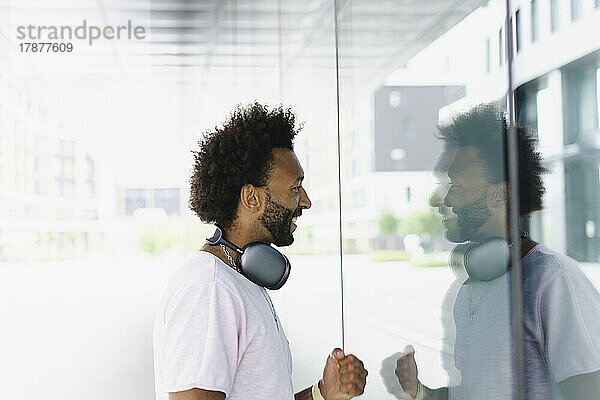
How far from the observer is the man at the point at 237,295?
1.23 m

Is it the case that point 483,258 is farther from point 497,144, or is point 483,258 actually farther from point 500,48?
point 500,48

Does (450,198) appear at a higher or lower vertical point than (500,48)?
lower

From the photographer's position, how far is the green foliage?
176 centimetres

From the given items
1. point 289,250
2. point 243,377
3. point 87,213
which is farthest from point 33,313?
point 243,377

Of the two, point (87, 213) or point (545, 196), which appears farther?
point (87, 213)

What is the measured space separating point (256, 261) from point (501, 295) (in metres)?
0.39

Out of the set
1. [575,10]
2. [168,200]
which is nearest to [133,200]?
[168,200]

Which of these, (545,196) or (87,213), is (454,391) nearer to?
(545,196)

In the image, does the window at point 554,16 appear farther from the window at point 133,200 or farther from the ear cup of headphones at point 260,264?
the window at point 133,200

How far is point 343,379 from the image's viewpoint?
1520 millimetres

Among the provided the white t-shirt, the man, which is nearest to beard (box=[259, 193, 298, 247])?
the man

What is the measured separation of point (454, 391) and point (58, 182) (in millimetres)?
2402

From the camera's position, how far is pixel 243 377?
1.28 metres

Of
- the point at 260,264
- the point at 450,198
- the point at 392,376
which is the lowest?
the point at 392,376
